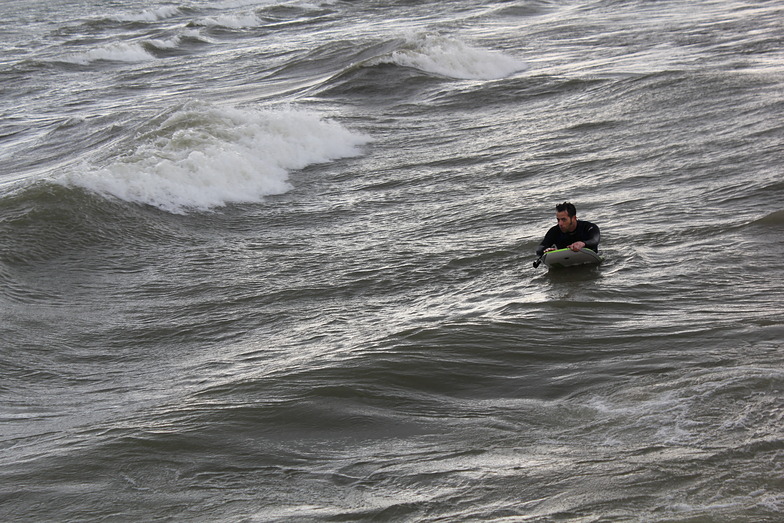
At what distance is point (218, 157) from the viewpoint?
1598cm

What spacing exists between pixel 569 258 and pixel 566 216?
0.44m

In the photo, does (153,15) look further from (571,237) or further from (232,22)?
(571,237)

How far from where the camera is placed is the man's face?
9031 mm

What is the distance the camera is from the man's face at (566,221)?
903cm

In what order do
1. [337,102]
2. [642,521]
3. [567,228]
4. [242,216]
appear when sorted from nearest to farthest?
[642,521] → [567,228] → [242,216] → [337,102]

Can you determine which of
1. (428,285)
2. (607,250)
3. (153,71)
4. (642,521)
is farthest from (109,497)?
(153,71)

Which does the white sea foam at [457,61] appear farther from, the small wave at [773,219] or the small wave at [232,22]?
the small wave at [232,22]

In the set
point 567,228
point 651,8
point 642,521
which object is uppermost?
point 651,8

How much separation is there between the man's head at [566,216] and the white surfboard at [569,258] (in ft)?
0.96

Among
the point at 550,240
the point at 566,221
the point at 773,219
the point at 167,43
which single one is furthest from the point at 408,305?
the point at 167,43

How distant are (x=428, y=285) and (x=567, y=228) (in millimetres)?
1630

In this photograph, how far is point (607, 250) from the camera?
9.84m

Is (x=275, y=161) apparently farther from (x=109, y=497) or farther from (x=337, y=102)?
(x=109, y=497)

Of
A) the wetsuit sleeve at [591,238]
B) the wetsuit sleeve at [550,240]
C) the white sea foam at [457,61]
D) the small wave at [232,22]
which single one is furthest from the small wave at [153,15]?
the wetsuit sleeve at [591,238]
